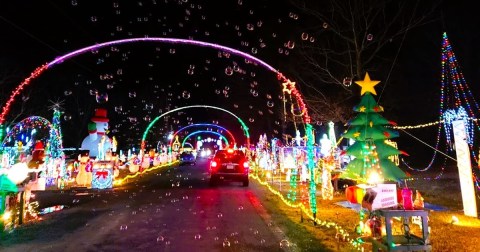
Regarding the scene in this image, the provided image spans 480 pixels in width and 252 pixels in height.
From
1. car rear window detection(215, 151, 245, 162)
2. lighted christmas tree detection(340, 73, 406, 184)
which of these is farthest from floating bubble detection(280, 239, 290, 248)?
car rear window detection(215, 151, 245, 162)

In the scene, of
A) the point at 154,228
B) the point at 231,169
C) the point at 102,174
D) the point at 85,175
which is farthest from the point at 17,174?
the point at 231,169

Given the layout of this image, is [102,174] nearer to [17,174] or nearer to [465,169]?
[17,174]

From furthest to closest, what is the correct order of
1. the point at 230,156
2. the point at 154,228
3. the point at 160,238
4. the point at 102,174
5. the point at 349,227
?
the point at 230,156 < the point at 102,174 < the point at 154,228 < the point at 349,227 < the point at 160,238

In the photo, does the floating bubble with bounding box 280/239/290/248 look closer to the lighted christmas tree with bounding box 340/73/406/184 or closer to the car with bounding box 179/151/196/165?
the lighted christmas tree with bounding box 340/73/406/184

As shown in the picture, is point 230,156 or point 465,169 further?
point 230,156

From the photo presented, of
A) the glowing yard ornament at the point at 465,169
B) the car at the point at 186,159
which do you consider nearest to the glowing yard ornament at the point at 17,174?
the glowing yard ornament at the point at 465,169

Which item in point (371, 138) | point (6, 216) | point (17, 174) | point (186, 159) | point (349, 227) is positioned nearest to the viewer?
point (349, 227)

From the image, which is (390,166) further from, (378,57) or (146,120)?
(146,120)

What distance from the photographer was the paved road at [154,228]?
752 cm

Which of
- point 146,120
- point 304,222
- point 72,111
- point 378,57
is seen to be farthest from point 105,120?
point 304,222

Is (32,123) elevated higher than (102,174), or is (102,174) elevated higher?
(32,123)

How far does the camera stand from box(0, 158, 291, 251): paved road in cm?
752

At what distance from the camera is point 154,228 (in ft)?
30.3

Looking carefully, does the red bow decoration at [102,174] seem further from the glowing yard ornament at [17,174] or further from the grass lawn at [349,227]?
the grass lawn at [349,227]
